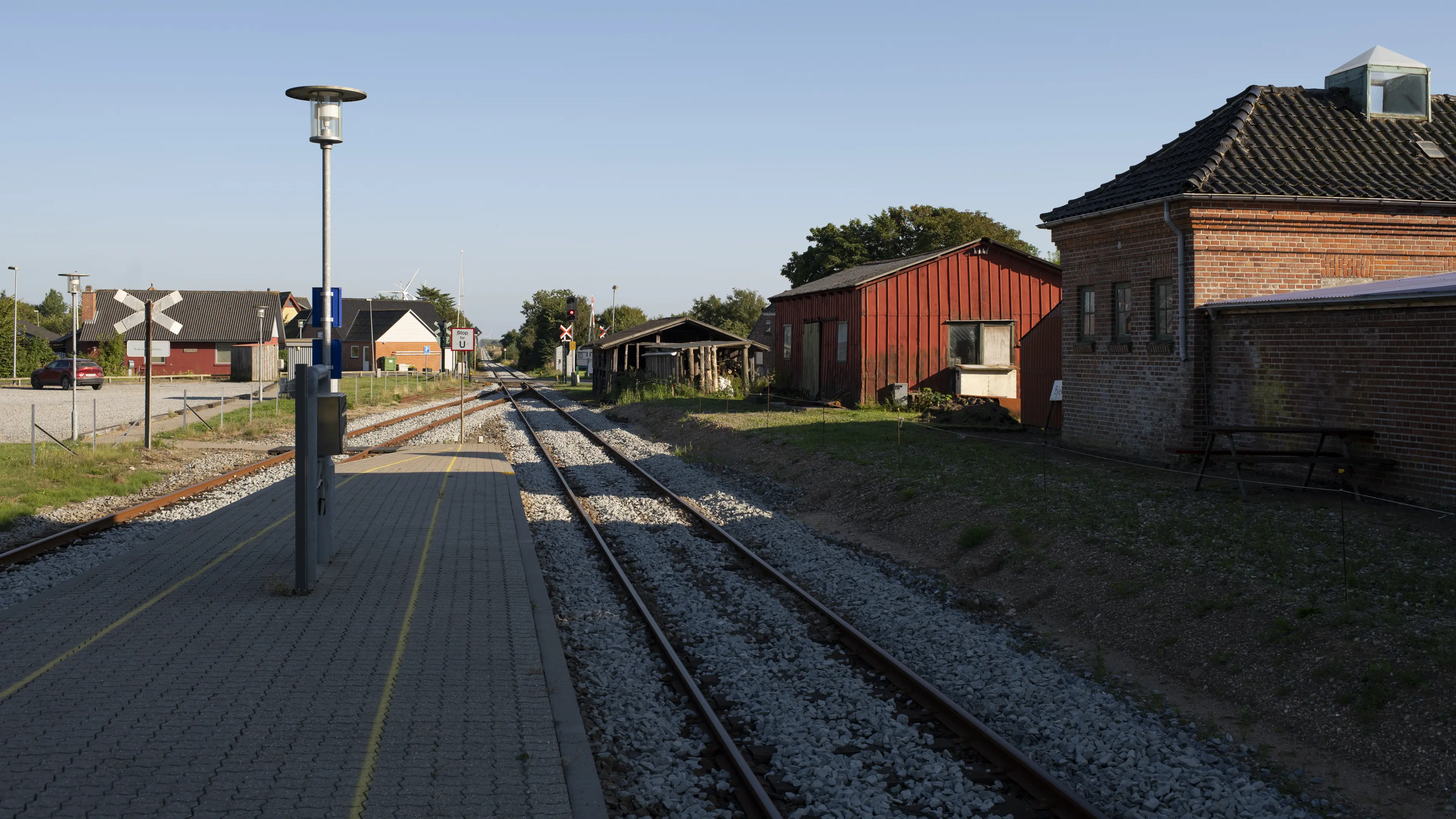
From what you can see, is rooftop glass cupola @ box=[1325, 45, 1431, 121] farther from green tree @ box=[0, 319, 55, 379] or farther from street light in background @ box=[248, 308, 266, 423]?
green tree @ box=[0, 319, 55, 379]

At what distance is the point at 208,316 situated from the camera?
79750mm

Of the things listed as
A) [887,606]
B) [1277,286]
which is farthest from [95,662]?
[1277,286]

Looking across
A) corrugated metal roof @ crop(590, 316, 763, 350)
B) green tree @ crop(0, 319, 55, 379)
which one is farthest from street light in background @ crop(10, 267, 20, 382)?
corrugated metal roof @ crop(590, 316, 763, 350)

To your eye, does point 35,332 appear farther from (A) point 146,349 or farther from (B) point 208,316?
(A) point 146,349

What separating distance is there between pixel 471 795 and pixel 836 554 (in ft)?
24.6

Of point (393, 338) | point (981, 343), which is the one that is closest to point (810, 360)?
point (981, 343)

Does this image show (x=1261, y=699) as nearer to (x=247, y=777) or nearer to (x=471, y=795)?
(x=471, y=795)

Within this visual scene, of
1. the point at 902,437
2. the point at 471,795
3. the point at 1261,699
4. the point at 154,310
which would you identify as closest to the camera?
the point at 471,795

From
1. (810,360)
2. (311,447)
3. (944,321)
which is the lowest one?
(311,447)

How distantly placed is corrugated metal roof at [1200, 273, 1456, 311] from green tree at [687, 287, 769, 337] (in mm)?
83065

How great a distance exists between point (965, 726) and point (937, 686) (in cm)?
98

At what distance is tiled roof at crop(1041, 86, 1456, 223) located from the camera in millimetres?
14750

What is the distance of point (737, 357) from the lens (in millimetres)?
40438

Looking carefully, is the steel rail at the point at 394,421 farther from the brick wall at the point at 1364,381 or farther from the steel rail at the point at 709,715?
the brick wall at the point at 1364,381
